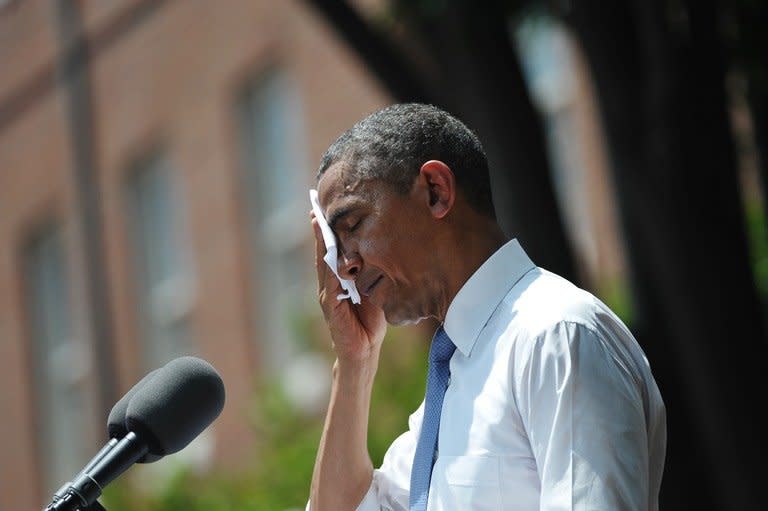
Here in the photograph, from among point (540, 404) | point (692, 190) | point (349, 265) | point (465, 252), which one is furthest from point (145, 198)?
point (540, 404)

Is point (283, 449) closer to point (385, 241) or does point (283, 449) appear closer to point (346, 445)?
point (346, 445)

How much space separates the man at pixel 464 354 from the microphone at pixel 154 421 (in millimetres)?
319

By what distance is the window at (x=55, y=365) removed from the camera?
2033 centimetres

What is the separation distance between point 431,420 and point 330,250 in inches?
16.5

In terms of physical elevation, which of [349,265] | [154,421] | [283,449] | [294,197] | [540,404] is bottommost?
[283,449]

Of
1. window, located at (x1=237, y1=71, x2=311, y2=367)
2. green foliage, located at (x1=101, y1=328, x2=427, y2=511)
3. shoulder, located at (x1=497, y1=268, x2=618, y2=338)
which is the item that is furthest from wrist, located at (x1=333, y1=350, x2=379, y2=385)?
window, located at (x1=237, y1=71, x2=311, y2=367)

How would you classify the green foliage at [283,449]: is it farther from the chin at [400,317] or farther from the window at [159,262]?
the chin at [400,317]

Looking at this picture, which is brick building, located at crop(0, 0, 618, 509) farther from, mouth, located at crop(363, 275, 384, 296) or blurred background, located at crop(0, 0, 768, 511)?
mouth, located at crop(363, 275, 384, 296)

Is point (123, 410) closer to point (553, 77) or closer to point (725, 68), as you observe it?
point (725, 68)

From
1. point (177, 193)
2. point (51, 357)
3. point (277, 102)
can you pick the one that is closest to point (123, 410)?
point (277, 102)

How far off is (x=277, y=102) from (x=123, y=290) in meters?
3.20

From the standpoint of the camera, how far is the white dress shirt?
3346 mm

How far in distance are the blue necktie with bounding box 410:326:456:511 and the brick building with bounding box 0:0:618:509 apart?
10.1m

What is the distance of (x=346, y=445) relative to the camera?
164 inches
